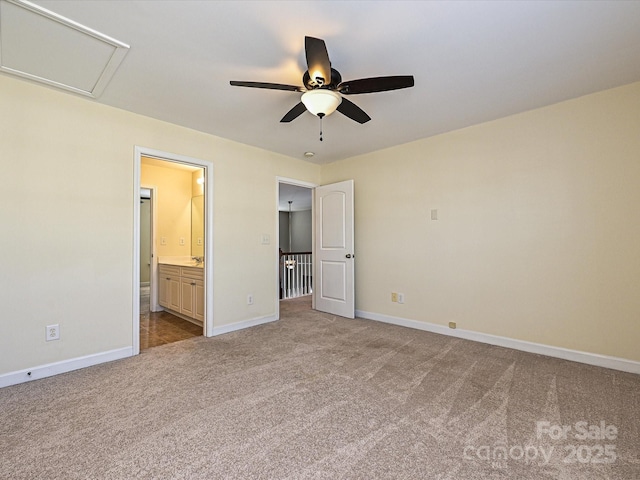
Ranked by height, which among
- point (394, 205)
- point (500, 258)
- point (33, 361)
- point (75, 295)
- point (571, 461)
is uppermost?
point (394, 205)

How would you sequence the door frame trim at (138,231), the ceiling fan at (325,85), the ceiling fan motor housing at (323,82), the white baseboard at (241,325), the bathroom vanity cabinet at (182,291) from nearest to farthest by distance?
1. the ceiling fan at (325,85)
2. the ceiling fan motor housing at (323,82)
3. the door frame trim at (138,231)
4. the white baseboard at (241,325)
5. the bathroom vanity cabinet at (182,291)

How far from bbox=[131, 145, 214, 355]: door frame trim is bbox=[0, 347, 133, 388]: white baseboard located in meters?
0.14

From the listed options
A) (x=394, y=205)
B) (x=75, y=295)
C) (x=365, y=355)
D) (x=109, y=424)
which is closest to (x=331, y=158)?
(x=394, y=205)

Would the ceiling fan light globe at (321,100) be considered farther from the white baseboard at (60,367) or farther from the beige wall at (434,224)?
the white baseboard at (60,367)

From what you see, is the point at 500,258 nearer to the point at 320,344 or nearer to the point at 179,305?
the point at 320,344

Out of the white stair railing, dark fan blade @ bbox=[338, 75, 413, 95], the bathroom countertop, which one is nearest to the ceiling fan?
dark fan blade @ bbox=[338, 75, 413, 95]

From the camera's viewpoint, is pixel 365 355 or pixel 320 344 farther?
pixel 320 344

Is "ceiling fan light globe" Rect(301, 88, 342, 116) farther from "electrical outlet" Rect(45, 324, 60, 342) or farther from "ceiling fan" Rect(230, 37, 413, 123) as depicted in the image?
"electrical outlet" Rect(45, 324, 60, 342)

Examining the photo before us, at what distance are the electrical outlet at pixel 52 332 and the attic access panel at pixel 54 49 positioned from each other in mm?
1998

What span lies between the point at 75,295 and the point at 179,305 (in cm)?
179

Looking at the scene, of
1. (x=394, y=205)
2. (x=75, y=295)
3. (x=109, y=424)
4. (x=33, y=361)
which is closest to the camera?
(x=109, y=424)

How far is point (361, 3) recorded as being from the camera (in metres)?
1.64

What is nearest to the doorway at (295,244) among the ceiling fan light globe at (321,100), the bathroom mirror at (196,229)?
the bathroom mirror at (196,229)

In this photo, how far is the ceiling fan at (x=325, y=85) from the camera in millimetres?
1814
